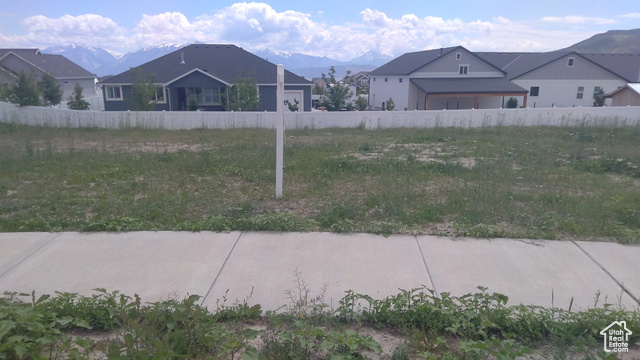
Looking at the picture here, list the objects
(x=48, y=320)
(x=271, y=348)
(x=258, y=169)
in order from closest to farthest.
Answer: (x=271, y=348) < (x=48, y=320) < (x=258, y=169)

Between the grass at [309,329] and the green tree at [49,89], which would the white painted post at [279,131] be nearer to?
the grass at [309,329]

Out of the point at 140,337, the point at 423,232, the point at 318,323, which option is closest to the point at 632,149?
the point at 423,232

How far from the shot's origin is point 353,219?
22.1 ft

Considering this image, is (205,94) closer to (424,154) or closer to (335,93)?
(335,93)

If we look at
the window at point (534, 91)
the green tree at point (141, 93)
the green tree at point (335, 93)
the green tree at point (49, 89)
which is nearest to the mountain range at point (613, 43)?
the window at point (534, 91)

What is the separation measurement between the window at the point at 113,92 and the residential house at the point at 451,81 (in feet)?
82.6

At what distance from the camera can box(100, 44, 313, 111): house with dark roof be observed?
111ft

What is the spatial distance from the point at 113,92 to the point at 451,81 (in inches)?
1167

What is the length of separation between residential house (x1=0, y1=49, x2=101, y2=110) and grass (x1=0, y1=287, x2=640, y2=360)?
38.7 meters

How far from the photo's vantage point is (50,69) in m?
44.8

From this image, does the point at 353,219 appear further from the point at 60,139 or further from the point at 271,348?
the point at 60,139

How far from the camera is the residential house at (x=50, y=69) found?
39.7 meters

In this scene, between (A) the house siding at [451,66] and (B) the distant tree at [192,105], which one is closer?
(B) the distant tree at [192,105]

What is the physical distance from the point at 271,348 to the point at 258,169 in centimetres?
684
